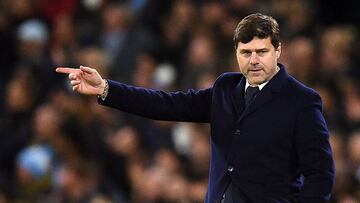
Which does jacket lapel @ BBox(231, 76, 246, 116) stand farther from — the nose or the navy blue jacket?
the nose

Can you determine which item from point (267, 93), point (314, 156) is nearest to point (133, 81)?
point (267, 93)

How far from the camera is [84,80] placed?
4.31 m

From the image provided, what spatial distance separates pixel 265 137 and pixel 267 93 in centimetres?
18

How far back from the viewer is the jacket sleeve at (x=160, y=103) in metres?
4.35

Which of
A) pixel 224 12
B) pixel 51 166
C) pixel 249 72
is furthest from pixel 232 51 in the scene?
pixel 249 72

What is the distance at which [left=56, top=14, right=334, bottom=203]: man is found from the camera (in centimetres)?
399

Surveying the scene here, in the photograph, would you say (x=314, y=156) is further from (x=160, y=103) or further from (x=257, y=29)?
(x=160, y=103)

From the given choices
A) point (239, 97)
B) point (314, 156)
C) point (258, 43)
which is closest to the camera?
point (314, 156)

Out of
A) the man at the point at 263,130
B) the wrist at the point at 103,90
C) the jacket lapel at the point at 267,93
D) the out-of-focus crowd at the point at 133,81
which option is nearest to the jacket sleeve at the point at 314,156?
the man at the point at 263,130

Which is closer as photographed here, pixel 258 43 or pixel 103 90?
pixel 258 43

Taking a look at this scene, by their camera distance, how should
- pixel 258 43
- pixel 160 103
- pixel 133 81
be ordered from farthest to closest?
pixel 133 81, pixel 160 103, pixel 258 43

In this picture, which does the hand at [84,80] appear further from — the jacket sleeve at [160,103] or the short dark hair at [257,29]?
the short dark hair at [257,29]

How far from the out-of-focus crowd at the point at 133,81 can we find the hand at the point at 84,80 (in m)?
2.66

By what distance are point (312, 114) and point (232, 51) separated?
4425 mm
